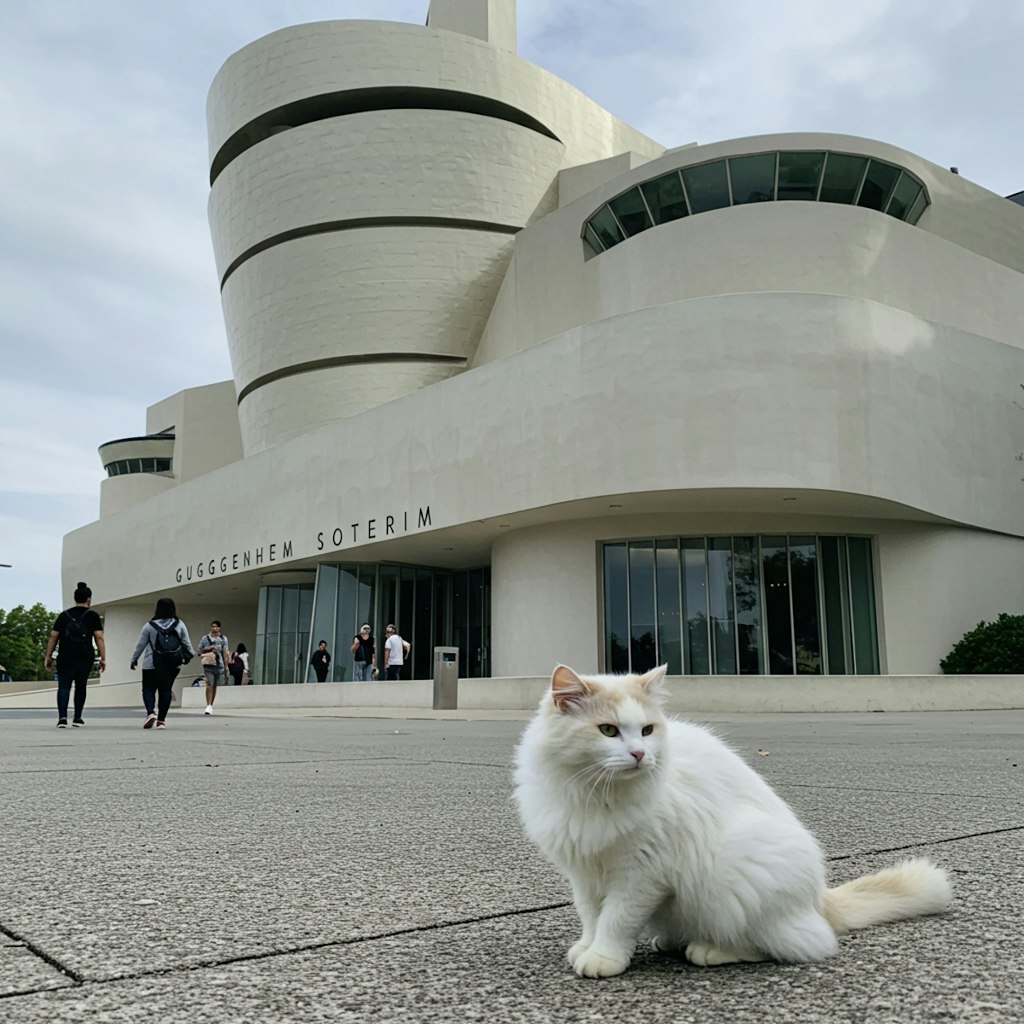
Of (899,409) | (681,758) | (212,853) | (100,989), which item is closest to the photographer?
(100,989)

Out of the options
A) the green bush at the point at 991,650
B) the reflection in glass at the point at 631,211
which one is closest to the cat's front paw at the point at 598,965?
the green bush at the point at 991,650

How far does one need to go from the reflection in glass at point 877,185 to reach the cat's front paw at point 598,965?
28.2 metres

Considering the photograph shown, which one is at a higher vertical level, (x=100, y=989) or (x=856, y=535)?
(x=856, y=535)

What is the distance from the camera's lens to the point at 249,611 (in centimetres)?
4712

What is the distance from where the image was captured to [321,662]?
32.7 m

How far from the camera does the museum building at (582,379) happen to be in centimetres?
2380

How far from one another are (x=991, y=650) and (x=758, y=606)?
17.9 ft

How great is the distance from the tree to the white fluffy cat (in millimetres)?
Answer: 92226

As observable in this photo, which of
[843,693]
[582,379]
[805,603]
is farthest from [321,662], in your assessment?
[843,693]

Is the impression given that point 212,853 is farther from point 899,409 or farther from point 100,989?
point 899,409

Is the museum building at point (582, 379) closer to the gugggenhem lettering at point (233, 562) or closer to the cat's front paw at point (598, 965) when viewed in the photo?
the gugggenhem lettering at point (233, 562)

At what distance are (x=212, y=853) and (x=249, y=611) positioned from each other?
148 ft

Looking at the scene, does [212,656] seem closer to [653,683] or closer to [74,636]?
[74,636]

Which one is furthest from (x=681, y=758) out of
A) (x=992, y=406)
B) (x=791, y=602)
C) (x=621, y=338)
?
(x=992, y=406)
